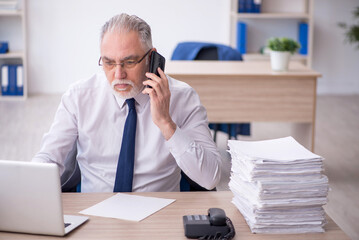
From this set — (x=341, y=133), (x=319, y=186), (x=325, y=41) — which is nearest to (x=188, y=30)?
(x=325, y=41)

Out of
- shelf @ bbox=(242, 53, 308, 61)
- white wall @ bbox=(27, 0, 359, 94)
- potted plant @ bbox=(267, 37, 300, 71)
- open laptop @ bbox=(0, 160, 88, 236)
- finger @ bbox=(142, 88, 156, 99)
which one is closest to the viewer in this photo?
open laptop @ bbox=(0, 160, 88, 236)

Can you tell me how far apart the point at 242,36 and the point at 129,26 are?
15.2 feet

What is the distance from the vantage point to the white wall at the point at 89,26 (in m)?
6.72

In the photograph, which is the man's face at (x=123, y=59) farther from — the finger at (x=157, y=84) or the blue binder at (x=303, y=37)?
the blue binder at (x=303, y=37)

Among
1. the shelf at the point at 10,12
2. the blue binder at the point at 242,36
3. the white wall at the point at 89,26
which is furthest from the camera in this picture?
the white wall at the point at 89,26

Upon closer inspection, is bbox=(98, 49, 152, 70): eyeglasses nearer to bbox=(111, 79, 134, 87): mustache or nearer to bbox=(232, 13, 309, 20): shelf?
bbox=(111, 79, 134, 87): mustache

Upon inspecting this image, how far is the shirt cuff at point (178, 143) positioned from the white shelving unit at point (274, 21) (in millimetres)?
4661

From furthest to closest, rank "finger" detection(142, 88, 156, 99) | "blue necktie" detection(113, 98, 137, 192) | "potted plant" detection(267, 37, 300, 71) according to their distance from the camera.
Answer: "potted plant" detection(267, 37, 300, 71), "blue necktie" detection(113, 98, 137, 192), "finger" detection(142, 88, 156, 99)

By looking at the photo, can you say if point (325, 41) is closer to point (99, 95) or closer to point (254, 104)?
point (254, 104)

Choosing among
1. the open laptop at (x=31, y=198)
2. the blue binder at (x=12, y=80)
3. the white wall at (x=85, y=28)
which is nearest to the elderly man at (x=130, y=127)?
the open laptop at (x=31, y=198)

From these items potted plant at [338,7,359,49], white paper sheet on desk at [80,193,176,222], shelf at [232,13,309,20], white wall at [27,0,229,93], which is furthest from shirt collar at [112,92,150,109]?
potted plant at [338,7,359,49]

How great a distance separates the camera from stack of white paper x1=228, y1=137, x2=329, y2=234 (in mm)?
1526

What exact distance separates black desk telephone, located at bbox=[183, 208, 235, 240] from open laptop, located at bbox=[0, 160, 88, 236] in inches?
12.8

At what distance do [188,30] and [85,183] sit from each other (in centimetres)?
493
